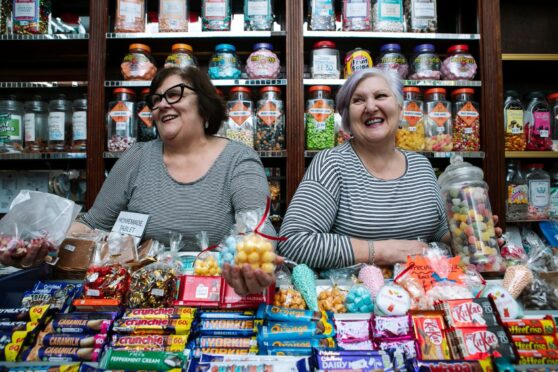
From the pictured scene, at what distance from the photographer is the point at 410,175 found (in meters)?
1.39

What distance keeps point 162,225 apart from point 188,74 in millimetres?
592

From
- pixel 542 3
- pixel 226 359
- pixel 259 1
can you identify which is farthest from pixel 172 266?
Answer: pixel 542 3

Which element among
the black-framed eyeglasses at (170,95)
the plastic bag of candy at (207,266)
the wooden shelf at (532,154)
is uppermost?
the black-framed eyeglasses at (170,95)

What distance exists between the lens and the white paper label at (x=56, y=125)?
2148 mm

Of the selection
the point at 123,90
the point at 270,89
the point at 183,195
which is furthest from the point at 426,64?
the point at 123,90

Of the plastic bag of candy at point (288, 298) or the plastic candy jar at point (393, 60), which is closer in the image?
the plastic bag of candy at point (288, 298)

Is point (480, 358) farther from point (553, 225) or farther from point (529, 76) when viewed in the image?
point (529, 76)

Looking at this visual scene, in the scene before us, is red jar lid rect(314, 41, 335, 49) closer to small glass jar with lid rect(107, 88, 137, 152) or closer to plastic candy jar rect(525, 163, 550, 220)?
small glass jar with lid rect(107, 88, 137, 152)

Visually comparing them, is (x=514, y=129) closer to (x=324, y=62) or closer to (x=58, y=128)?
(x=324, y=62)

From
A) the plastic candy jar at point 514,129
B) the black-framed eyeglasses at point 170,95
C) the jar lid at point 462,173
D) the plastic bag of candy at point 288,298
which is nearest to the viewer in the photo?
the plastic bag of candy at point 288,298

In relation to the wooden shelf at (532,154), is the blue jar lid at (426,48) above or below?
above

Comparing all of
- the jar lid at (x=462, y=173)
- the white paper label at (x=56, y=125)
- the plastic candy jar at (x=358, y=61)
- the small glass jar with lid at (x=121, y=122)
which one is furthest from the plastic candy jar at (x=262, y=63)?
the jar lid at (x=462, y=173)

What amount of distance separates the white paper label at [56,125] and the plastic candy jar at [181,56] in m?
0.65

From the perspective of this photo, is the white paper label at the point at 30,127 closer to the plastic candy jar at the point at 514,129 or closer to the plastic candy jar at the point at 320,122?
the plastic candy jar at the point at 320,122
